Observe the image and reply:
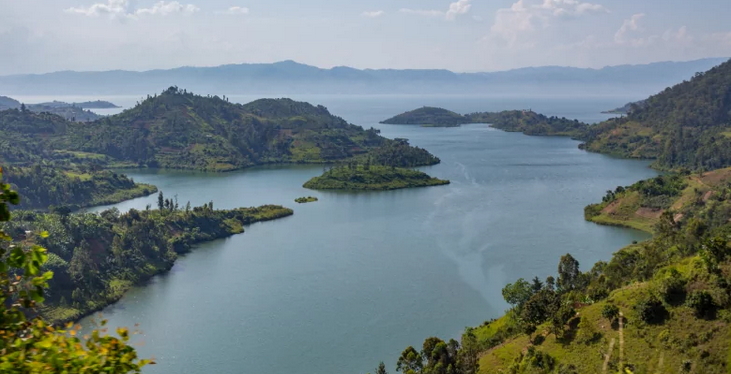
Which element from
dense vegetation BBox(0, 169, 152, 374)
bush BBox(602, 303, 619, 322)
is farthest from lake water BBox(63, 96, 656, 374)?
dense vegetation BBox(0, 169, 152, 374)

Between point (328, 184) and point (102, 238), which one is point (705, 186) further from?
point (102, 238)

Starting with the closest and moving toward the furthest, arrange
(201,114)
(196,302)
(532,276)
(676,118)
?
1. (196,302)
2. (532,276)
3. (676,118)
4. (201,114)

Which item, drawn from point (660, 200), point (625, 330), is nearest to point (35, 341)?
point (625, 330)

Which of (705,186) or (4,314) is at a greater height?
(4,314)

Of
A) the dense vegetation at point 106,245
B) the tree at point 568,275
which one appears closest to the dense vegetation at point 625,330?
the tree at point 568,275

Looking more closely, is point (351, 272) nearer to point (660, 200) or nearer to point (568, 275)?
point (568, 275)

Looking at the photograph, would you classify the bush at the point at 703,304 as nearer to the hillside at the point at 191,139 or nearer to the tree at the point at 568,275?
the tree at the point at 568,275

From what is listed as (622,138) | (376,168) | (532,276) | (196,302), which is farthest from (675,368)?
(622,138)
